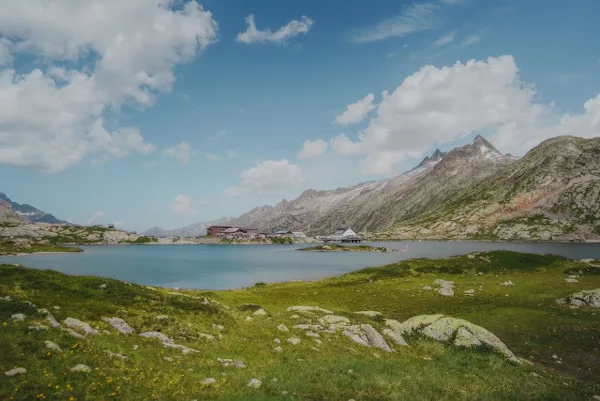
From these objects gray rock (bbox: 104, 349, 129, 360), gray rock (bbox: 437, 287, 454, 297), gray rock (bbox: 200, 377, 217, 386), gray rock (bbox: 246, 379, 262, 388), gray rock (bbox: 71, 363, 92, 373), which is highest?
gray rock (bbox: 71, 363, 92, 373)

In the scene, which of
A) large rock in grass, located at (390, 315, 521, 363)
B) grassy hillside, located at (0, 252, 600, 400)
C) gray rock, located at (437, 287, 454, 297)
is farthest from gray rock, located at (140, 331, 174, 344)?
gray rock, located at (437, 287, 454, 297)

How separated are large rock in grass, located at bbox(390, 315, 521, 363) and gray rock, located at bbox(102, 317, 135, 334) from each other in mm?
23327

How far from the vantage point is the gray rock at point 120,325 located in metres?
Answer: 24.6

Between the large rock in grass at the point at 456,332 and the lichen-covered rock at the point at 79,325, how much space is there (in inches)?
1007

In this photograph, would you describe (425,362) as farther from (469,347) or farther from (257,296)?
(257,296)

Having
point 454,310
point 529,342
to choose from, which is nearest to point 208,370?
point 529,342

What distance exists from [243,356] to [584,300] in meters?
50.6

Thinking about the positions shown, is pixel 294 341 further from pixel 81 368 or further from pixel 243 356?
pixel 81 368

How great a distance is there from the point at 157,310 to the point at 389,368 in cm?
1829

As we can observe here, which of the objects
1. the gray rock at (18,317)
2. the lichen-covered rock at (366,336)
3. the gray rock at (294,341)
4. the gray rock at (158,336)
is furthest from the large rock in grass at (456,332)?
the gray rock at (18,317)

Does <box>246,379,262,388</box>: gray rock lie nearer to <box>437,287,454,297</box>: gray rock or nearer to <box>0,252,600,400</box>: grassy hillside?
<box>0,252,600,400</box>: grassy hillside

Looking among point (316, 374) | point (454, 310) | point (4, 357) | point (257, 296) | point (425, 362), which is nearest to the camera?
point (4, 357)

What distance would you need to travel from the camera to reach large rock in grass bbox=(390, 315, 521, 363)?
106 ft

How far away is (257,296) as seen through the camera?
65312 millimetres
